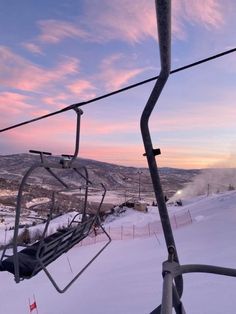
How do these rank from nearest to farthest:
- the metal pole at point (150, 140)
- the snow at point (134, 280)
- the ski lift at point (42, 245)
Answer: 1. the metal pole at point (150, 140)
2. the ski lift at point (42, 245)
3. the snow at point (134, 280)

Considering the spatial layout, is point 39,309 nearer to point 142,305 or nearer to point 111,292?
point 111,292

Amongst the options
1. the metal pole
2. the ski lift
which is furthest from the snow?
the metal pole

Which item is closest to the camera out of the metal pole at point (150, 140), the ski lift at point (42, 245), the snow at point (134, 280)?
the metal pole at point (150, 140)

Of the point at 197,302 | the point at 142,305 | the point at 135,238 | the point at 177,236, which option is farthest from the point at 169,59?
the point at 135,238

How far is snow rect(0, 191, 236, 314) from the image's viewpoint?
36.6 feet

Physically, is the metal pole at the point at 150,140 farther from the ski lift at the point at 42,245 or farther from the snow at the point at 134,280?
the snow at the point at 134,280

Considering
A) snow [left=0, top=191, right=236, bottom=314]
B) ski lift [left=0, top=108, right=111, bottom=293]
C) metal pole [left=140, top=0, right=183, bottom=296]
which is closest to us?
metal pole [left=140, top=0, right=183, bottom=296]

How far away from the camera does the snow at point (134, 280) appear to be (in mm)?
11141

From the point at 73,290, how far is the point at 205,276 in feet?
24.8

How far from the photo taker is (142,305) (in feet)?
39.8

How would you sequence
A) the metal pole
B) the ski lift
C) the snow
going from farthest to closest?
the snow → the ski lift → the metal pole

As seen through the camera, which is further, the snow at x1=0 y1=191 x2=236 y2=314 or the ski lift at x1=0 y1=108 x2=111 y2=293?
the snow at x1=0 y1=191 x2=236 y2=314

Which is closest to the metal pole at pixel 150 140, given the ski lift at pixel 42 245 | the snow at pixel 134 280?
the ski lift at pixel 42 245

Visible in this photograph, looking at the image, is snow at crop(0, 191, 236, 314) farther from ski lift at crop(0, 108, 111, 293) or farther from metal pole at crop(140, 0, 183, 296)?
metal pole at crop(140, 0, 183, 296)
